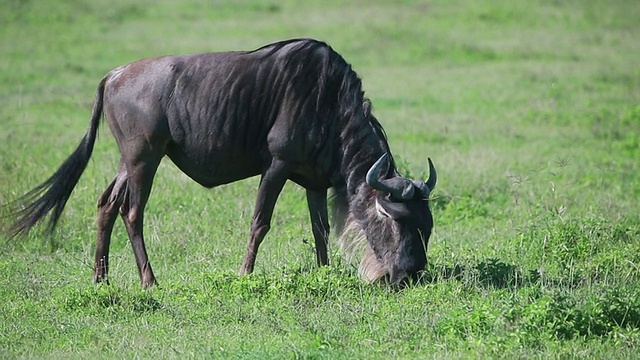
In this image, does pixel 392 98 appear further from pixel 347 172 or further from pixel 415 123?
pixel 347 172

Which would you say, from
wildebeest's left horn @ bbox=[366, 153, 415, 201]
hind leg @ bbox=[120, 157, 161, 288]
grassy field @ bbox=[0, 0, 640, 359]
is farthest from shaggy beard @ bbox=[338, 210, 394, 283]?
hind leg @ bbox=[120, 157, 161, 288]

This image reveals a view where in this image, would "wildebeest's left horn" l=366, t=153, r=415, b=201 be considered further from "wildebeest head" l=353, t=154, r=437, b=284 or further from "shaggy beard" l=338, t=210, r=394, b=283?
"shaggy beard" l=338, t=210, r=394, b=283

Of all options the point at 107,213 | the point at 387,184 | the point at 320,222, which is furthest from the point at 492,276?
the point at 107,213

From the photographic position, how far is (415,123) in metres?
15.5

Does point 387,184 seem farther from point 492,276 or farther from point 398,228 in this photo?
point 492,276

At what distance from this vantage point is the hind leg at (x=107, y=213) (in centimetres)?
820

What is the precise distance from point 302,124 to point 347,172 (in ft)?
1.68

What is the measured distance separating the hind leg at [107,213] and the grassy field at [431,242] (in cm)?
20

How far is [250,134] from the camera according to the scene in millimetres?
8055

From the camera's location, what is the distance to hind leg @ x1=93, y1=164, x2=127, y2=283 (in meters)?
8.20

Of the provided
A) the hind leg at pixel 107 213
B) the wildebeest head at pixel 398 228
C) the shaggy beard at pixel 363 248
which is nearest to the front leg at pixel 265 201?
the shaggy beard at pixel 363 248

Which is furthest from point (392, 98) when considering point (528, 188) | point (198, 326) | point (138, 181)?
point (198, 326)

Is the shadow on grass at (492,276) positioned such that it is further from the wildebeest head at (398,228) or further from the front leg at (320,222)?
the front leg at (320,222)

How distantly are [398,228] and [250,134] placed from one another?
1.44m
